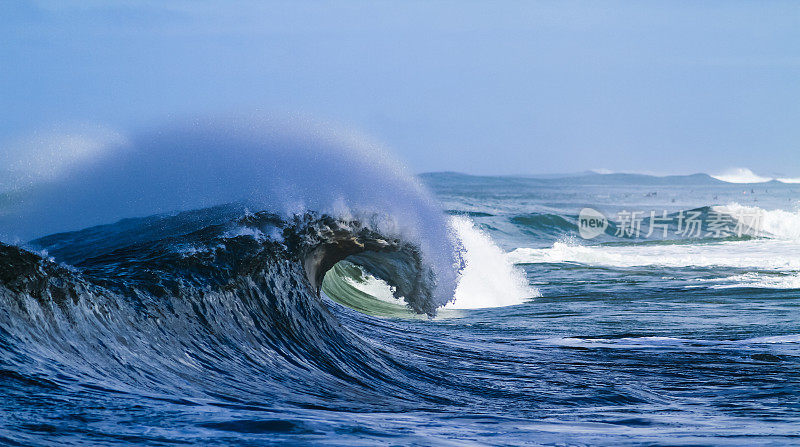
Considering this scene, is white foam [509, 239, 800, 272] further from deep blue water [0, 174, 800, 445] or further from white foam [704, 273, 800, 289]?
deep blue water [0, 174, 800, 445]

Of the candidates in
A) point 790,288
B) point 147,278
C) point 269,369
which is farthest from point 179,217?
point 790,288

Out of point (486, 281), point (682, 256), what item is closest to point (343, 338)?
point (486, 281)

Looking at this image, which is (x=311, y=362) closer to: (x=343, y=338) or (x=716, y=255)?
(x=343, y=338)

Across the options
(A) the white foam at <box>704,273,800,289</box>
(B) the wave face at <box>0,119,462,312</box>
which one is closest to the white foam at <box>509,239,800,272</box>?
(A) the white foam at <box>704,273,800,289</box>

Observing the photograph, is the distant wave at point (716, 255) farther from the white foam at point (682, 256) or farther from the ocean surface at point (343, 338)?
the ocean surface at point (343, 338)

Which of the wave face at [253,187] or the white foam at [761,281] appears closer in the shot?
the wave face at [253,187]

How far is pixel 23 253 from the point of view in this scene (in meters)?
4.53

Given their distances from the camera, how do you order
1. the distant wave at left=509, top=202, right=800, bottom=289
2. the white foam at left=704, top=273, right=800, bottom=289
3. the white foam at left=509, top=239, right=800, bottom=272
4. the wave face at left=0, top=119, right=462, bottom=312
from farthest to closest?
the white foam at left=509, top=239, right=800, bottom=272 < the distant wave at left=509, top=202, right=800, bottom=289 < the white foam at left=704, top=273, right=800, bottom=289 < the wave face at left=0, top=119, right=462, bottom=312

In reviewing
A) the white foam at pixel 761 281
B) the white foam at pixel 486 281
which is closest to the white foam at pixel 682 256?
the white foam at pixel 761 281

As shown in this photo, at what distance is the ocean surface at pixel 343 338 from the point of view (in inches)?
134

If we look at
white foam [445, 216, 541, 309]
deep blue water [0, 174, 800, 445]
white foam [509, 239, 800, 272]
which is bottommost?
deep blue water [0, 174, 800, 445]

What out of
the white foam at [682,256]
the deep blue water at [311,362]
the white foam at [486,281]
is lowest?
the deep blue water at [311,362]

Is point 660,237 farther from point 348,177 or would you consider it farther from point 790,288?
point 348,177

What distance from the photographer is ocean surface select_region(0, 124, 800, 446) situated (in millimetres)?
3398
